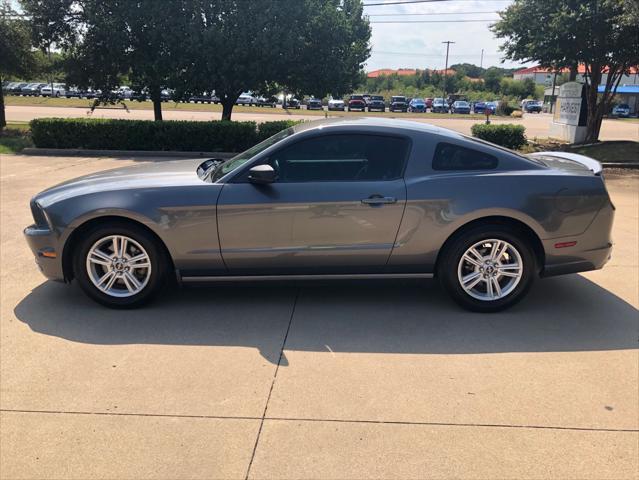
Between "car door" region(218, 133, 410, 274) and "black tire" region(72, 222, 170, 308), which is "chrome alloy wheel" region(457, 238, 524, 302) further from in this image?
"black tire" region(72, 222, 170, 308)

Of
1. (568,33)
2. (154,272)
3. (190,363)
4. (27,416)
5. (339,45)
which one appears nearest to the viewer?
(27,416)

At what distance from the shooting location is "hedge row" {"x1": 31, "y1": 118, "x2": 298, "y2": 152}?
1512 cm

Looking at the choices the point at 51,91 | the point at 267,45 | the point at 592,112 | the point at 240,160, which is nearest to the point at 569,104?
the point at 592,112

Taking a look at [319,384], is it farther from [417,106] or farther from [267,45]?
[417,106]

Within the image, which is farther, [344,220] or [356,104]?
[356,104]

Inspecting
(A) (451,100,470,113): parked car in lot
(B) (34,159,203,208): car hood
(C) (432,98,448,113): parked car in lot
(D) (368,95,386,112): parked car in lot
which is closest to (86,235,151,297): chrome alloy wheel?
(B) (34,159,203,208): car hood

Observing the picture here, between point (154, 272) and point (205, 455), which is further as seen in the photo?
point (154, 272)

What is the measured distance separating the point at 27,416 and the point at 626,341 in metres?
4.07

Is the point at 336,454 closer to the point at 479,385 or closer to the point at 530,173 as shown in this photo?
the point at 479,385

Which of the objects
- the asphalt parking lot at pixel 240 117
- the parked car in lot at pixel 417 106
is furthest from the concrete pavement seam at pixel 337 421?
the parked car in lot at pixel 417 106

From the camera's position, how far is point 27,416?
308cm

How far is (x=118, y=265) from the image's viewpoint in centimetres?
442

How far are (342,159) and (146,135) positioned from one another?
12.1 meters

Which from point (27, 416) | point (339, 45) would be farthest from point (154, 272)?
point (339, 45)
